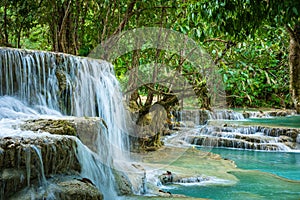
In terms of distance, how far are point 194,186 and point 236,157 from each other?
15.4 ft

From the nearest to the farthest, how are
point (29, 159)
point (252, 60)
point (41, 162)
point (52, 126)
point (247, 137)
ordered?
point (29, 159), point (41, 162), point (52, 126), point (252, 60), point (247, 137)

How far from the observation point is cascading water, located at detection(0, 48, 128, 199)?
18.9 feet

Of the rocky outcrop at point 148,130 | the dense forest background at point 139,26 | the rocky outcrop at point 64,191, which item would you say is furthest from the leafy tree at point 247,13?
the rocky outcrop at point 148,130

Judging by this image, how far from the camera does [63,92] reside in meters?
7.64

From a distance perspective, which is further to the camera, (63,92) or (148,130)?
(148,130)

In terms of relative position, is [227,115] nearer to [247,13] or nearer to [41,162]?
[247,13]

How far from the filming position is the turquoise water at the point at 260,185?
22.5 feet

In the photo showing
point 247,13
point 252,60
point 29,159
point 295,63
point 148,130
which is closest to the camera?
point 247,13

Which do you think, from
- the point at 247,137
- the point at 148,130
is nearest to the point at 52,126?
the point at 148,130

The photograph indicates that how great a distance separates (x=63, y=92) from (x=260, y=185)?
456 cm

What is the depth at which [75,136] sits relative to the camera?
494 cm

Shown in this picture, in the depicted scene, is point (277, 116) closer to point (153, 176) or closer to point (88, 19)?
point (88, 19)

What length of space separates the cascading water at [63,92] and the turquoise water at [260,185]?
6.63 feet

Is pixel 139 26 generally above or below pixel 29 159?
above
